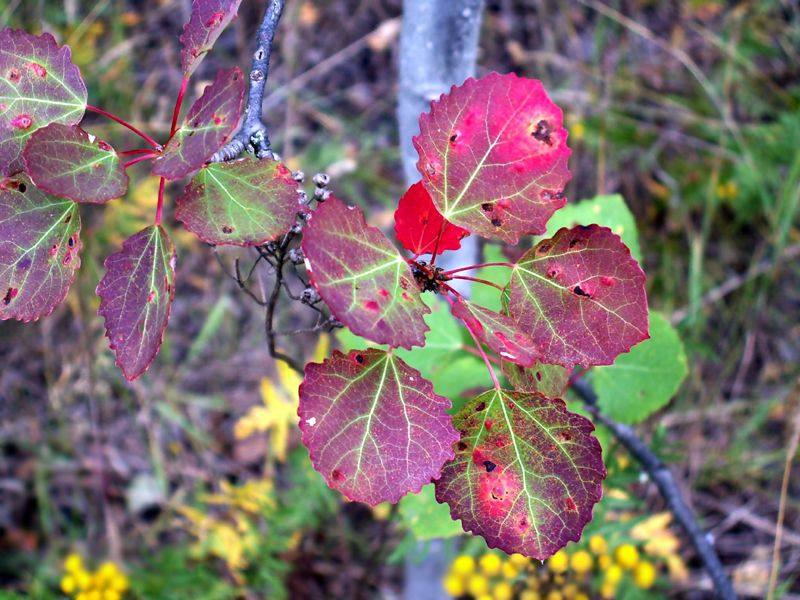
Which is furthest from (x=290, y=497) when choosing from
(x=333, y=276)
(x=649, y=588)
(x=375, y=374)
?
(x=333, y=276)

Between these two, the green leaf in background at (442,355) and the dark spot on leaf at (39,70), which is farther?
the green leaf in background at (442,355)

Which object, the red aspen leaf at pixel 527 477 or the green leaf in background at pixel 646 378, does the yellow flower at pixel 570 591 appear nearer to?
the green leaf in background at pixel 646 378

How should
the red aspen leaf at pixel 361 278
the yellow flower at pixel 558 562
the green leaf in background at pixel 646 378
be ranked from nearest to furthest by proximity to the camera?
the red aspen leaf at pixel 361 278 < the green leaf in background at pixel 646 378 < the yellow flower at pixel 558 562

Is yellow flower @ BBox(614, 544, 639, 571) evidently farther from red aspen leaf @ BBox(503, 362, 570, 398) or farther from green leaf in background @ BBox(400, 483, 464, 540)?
red aspen leaf @ BBox(503, 362, 570, 398)

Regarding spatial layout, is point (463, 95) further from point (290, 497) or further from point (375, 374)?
point (290, 497)

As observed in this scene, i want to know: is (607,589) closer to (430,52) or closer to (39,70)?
(430,52)

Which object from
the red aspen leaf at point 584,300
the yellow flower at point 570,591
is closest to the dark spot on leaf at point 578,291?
the red aspen leaf at point 584,300

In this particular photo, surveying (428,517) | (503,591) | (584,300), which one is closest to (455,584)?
(503,591)
